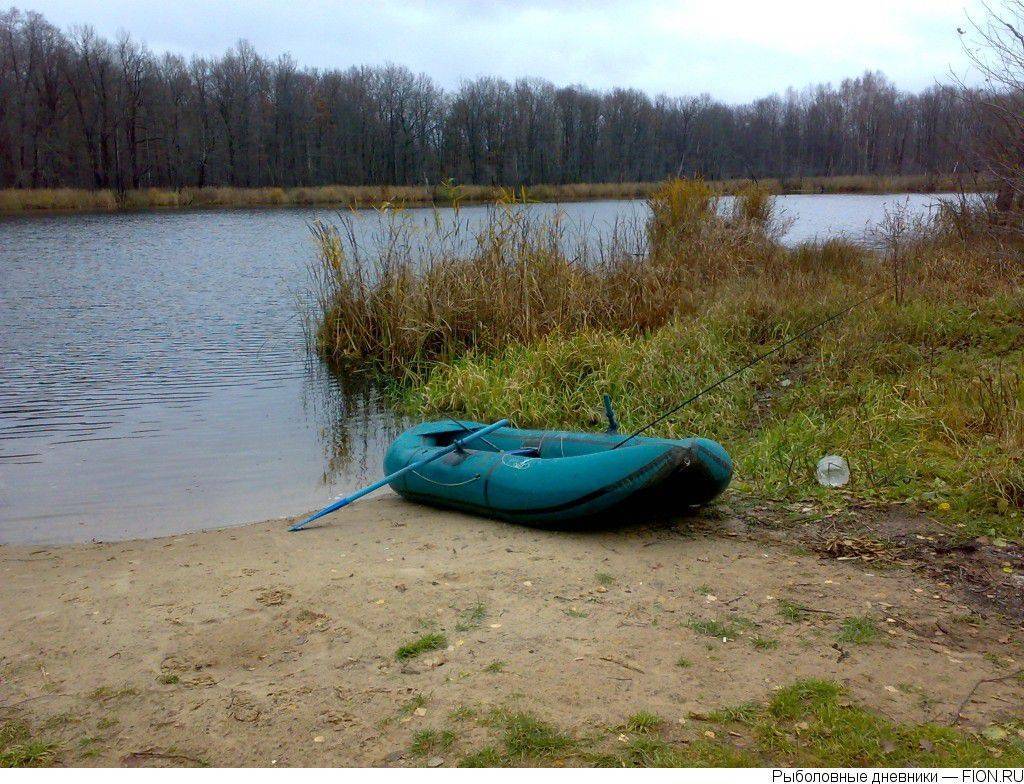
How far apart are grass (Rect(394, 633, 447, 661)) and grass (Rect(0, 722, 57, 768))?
4.06ft

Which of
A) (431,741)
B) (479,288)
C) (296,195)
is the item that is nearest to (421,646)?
(431,741)

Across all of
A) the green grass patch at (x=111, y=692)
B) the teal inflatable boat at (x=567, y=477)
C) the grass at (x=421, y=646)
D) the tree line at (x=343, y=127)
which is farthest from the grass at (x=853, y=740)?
the tree line at (x=343, y=127)

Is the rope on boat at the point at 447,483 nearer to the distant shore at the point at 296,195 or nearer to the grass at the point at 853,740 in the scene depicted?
the grass at the point at 853,740

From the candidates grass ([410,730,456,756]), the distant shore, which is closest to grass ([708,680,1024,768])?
grass ([410,730,456,756])

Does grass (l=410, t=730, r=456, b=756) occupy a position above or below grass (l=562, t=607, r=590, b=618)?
below

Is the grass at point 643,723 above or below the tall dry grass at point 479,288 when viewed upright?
below

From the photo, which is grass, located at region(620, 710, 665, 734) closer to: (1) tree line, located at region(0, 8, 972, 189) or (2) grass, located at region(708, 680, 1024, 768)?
(2) grass, located at region(708, 680, 1024, 768)

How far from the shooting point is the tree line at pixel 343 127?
51562 millimetres

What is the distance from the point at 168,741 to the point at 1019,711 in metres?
2.84

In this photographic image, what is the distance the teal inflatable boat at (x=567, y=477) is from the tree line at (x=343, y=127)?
46.1m

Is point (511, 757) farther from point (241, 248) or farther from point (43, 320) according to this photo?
point (241, 248)

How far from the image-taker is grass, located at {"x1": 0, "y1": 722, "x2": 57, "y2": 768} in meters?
2.98

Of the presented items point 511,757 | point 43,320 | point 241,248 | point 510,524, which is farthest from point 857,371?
point 241,248

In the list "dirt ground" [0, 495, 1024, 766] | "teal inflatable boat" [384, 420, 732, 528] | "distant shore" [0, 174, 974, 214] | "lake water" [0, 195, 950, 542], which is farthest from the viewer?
"distant shore" [0, 174, 974, 214]
